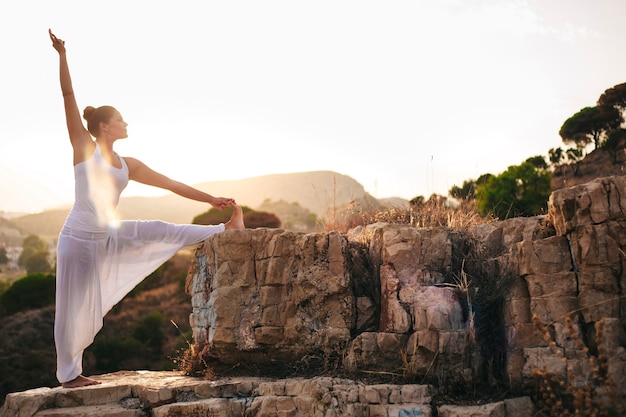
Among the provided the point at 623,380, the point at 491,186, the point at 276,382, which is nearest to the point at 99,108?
the point at 276,382

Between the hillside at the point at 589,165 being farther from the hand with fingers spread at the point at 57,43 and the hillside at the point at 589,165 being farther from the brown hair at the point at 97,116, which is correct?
the hand with fingers spread at the point at 57,43

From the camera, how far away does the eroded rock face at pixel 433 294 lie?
544 centimetres

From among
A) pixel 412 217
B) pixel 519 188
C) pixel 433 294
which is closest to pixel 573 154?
pixel 519 188

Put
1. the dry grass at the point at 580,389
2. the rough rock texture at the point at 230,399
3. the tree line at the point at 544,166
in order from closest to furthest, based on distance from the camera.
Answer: the dry grass at the point at 580,389
the rough rock texture at the point at 230,399
the tree line at the point at 544,166

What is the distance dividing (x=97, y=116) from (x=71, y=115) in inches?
14.4

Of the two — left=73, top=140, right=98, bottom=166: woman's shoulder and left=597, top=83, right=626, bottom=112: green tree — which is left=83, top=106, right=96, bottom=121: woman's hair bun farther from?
left=597, top=83, right=626, bottom=112: green tree

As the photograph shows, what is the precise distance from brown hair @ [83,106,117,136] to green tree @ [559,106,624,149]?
54.7ft

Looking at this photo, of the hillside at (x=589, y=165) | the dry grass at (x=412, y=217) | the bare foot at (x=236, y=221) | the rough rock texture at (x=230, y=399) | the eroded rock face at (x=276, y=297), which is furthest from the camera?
the hillside at (x=589, y=165)

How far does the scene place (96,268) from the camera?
6.14 meters

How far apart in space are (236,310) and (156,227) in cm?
128

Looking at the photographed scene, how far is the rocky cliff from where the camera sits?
532cm

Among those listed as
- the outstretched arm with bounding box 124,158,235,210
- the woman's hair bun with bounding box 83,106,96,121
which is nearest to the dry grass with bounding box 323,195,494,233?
the outstretched arm with bounding box 124,158,235,210

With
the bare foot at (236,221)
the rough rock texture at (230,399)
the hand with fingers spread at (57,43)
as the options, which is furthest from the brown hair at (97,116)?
the rough rock texture at (230,399)

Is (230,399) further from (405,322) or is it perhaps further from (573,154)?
(573,154)
